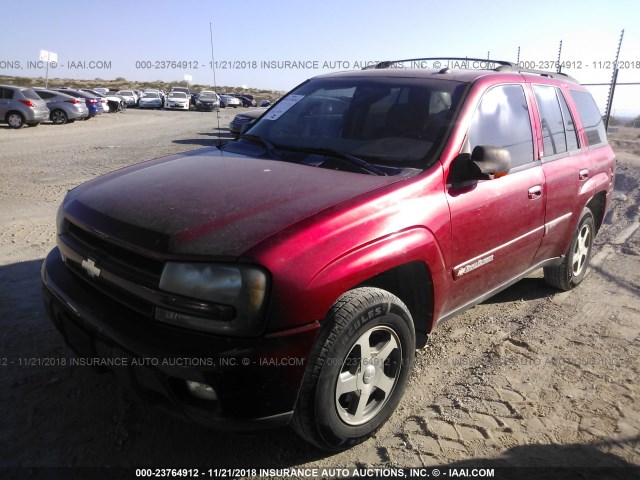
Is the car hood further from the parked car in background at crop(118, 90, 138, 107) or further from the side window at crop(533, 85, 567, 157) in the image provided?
the parked car in background at crop(118, 90, 138, 107)

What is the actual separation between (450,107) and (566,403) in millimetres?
1930

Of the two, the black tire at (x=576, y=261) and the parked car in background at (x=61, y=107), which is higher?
the parked car in background at (x=61, y=107)

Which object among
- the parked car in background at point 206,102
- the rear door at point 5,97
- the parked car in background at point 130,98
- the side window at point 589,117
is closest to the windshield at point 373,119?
the side window at point 589,117

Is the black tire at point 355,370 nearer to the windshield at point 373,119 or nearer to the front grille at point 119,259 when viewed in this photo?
the front grille at point 119,259

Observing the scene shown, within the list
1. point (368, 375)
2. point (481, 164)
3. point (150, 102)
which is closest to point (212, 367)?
point (368, 375)

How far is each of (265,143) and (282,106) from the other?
1.94ft

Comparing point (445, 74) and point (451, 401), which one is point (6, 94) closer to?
point (445, 74)

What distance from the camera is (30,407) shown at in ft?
9.09

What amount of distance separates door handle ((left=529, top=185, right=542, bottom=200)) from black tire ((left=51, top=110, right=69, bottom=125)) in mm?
23173

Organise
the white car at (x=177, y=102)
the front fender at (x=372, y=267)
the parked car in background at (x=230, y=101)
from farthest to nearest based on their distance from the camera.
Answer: the parked car in background at (x=230, y=101) → the white car at (x=177, y=102) → the front fender at (x=372, y=267)

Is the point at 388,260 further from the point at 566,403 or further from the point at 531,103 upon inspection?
the point at 531,103

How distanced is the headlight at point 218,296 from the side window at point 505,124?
1.78 metres

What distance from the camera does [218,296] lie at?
6.83ft

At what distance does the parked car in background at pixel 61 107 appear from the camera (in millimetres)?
22069
